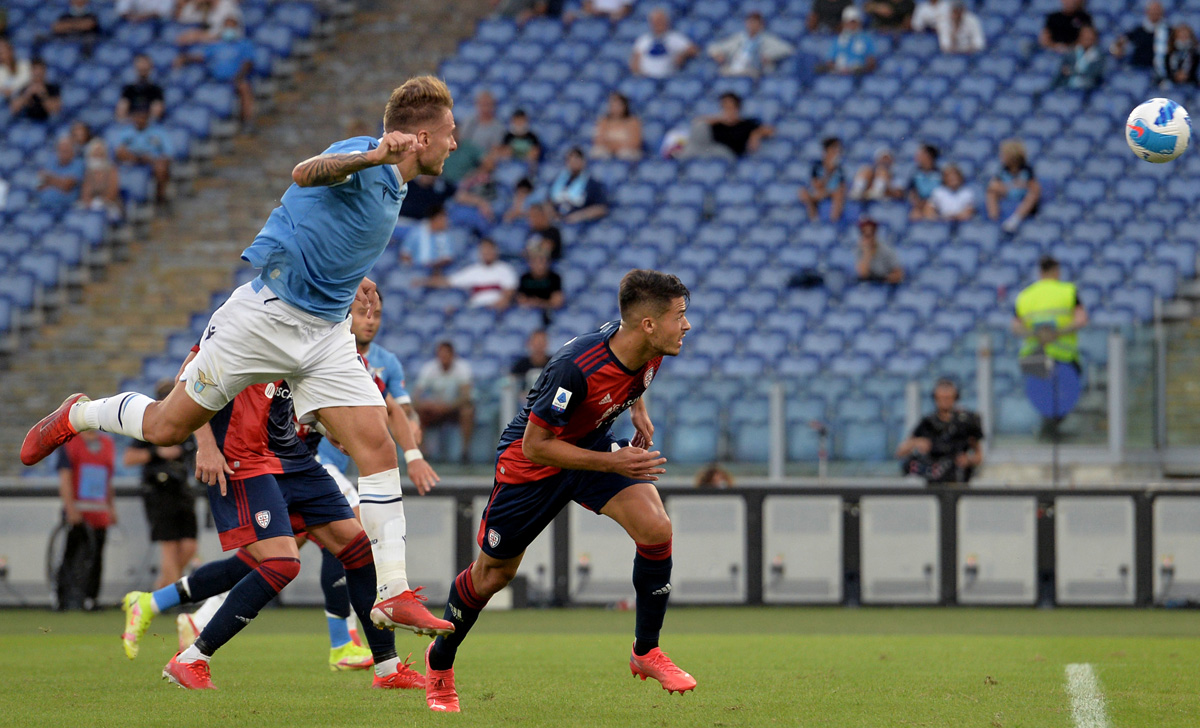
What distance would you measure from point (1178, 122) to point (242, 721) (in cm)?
609

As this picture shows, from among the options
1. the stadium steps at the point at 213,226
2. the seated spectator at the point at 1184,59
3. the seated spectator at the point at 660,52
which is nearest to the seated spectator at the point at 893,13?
the seated spectator at the point at 660,52

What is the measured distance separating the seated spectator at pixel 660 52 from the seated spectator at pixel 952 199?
4.65 metres

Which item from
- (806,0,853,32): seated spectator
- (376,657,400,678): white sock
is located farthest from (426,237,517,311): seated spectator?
(376,657,400,678): white sock

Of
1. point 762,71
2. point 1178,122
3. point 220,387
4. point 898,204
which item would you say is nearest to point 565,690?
point 220,387

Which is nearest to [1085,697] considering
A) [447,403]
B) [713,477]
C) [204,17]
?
[713,477]

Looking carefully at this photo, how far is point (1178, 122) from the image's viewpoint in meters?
8.10

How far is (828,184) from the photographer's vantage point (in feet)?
60.1

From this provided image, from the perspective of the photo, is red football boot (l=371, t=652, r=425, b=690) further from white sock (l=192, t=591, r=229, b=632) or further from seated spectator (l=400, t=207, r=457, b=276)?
seated spectator (l=400, t=207, r=457, b=276)

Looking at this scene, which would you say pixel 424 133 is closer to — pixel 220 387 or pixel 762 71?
pixel 220 387

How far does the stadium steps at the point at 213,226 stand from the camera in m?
18.2

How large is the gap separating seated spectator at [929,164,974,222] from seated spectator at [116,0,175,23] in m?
12.7

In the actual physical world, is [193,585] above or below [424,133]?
below

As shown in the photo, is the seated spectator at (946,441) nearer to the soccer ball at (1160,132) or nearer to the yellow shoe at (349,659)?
the soccer ball at (1160,132)

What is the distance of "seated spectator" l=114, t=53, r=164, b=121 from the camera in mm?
20266
